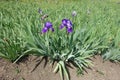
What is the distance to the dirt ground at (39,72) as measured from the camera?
277cm

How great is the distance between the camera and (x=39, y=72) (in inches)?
114

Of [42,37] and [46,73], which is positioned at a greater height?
[42,37]

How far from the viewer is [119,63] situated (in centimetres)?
379

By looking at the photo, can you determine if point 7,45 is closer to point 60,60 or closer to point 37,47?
point 37,47

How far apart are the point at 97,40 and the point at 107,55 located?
0.34 metres

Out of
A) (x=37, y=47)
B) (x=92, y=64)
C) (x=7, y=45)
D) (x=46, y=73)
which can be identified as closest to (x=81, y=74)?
(x=92, y=64)

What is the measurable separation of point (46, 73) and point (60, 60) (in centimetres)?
31

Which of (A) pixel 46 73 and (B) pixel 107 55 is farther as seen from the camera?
(B) pixel 107 55

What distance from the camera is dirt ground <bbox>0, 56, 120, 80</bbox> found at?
109 inches

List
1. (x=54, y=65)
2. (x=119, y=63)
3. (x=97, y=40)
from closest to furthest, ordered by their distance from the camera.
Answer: (x=54, y=65) < (x=97, y=40) < (x=119, y=63)

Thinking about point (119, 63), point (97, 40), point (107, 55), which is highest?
point (97, 40)

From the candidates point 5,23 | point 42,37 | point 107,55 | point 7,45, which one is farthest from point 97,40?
point 5,23

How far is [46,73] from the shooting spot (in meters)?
2.91

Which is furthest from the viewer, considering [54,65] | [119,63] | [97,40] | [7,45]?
[119,63]
